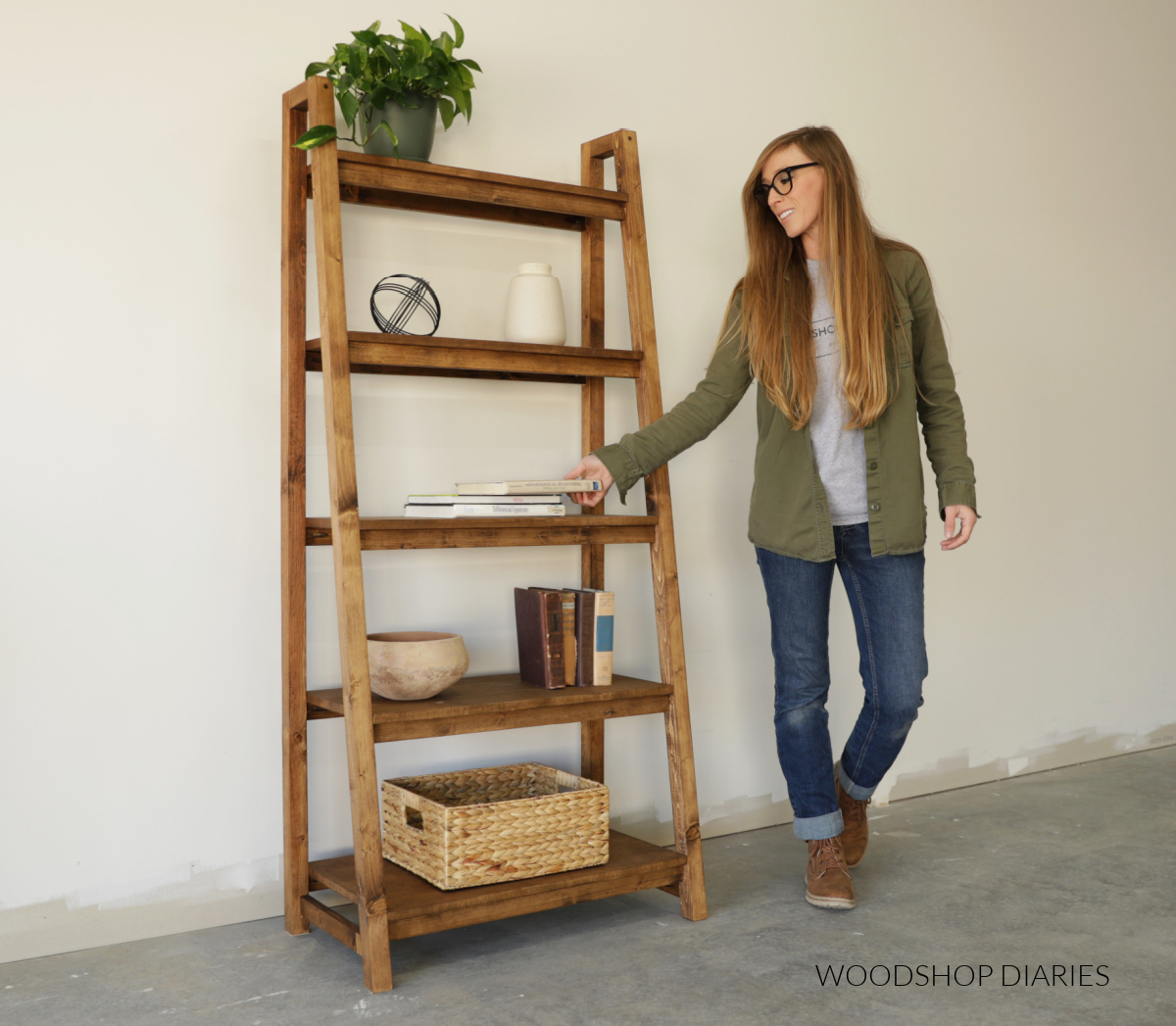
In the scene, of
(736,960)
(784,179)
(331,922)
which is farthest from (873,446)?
(331,922)

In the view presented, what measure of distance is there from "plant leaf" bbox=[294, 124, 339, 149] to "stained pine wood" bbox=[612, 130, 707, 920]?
65cm

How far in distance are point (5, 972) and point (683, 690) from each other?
1294mm

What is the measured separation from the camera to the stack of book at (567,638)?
7.26ft

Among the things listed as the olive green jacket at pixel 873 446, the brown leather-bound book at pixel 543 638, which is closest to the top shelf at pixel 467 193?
the olive green jacket at pixel 873 446

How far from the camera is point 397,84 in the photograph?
2.04 metres

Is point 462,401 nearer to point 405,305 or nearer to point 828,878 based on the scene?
point 405,305

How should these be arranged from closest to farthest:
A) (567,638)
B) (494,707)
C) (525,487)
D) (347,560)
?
(347,560), (494,707), (525,487), (567,638)

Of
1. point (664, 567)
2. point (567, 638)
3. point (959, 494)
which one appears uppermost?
point (959, 494)

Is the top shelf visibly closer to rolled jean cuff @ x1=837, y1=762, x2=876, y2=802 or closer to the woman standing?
the woman standing

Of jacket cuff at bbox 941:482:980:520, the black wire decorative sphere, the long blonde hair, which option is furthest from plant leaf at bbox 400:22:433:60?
jacket cuff at bbox 941:482:980:520

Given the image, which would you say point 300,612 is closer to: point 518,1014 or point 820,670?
point 518,1014

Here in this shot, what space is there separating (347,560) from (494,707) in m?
0.37

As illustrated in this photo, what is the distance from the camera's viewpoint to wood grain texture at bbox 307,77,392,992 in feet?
6.16

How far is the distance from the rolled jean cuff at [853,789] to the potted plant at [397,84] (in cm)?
153
